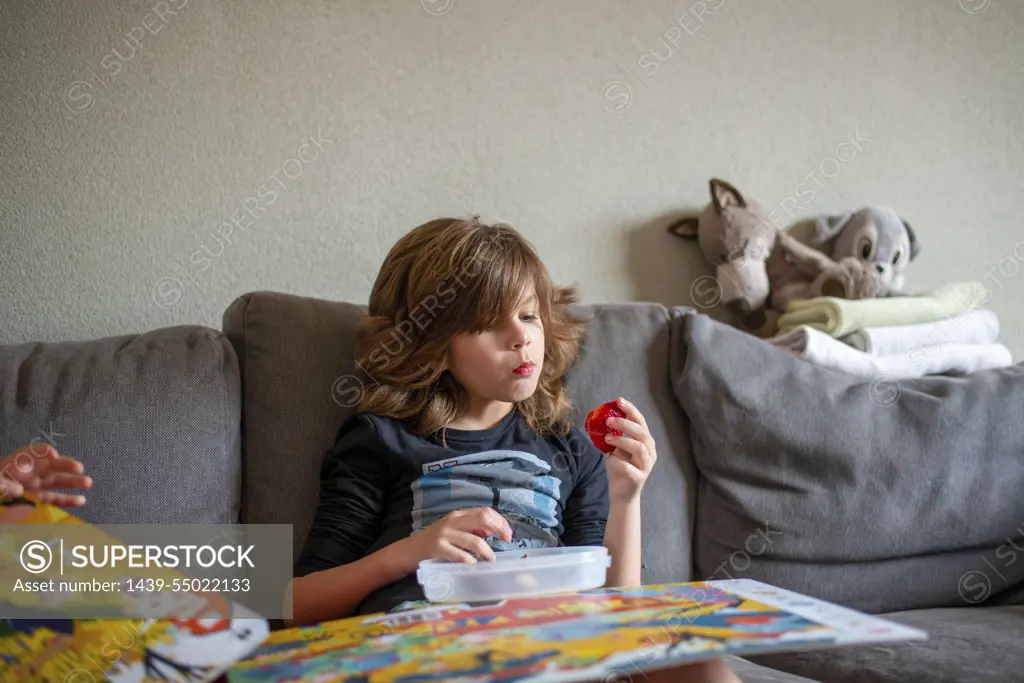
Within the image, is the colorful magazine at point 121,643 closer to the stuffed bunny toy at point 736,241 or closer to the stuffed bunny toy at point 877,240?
the stuffed bunny toy at point 736,241

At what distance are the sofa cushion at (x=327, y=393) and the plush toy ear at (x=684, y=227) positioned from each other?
0.39 metres

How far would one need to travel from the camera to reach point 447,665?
0.73 metres

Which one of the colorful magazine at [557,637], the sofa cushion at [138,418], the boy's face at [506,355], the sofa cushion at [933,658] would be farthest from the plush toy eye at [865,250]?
the sofa cushion at [138,418]

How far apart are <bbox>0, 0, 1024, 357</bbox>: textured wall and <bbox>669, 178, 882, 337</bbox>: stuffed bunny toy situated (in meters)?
0.09

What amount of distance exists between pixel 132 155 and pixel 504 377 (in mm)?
835

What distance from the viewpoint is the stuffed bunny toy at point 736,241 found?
6.22ft

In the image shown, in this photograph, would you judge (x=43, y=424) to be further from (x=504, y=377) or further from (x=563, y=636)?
(x=563, y=636)

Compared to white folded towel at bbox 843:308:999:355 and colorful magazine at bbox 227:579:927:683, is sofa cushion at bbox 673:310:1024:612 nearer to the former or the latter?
white folded towel at bbox 843:308:999:355

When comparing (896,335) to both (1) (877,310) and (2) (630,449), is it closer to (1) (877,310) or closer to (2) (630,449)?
(1) (877,310)

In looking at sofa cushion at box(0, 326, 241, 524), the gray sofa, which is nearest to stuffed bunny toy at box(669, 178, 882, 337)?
the gray sofa

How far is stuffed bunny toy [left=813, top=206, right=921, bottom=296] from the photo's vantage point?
77.2 inches

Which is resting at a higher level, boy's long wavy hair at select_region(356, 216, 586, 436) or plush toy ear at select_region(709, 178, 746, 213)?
plush toy ear at select_region(709, 178, 746, 213)

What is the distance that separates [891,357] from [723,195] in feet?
1.56

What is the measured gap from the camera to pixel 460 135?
179 centimetres
